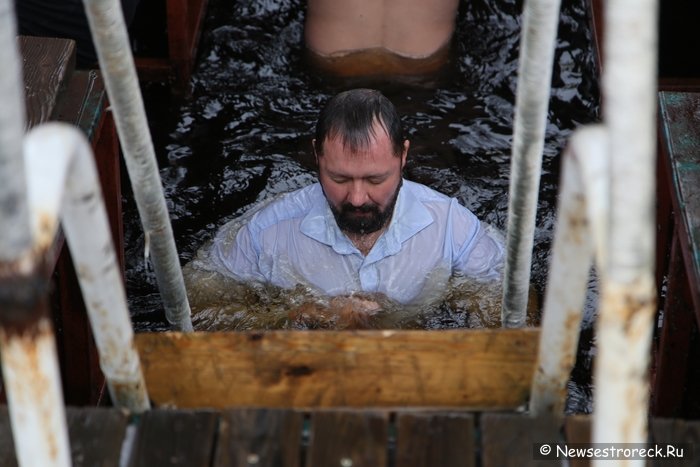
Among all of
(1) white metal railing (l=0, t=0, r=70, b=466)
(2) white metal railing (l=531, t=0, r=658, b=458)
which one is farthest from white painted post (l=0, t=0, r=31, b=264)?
(2) white metal railing (l=531, t=0, r=658, b=458)

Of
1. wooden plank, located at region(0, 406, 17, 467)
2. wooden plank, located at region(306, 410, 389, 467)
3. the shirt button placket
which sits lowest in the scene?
wooden plank, located at region(0, 406, 17, 467)

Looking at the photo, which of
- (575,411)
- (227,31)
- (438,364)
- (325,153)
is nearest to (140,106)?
(438,364)

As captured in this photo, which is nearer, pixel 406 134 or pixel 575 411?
pixel 575 411

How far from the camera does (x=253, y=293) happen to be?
3887 mm

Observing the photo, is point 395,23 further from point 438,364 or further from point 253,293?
point 438,364

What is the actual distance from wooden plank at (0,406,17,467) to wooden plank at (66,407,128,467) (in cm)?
10

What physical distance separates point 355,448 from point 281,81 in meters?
3.53

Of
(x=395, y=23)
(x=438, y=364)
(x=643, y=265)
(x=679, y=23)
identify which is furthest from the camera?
(x=679, y=23)

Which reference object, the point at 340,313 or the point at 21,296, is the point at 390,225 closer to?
the point at 340,313

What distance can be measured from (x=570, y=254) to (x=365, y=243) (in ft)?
7.29

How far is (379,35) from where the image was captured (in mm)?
4961

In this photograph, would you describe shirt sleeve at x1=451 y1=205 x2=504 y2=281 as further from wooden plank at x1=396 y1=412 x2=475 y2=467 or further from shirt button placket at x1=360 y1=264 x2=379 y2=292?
wooden plank at x1=396 y1=412 x2=475 y2=467

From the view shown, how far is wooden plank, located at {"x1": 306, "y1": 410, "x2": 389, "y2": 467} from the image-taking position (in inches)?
72.7

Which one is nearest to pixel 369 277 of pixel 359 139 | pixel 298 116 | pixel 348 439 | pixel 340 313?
pixel 340 313
